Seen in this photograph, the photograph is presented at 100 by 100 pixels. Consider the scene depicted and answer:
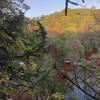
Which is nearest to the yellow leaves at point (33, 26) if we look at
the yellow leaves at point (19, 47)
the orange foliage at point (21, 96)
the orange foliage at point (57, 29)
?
the yellow leaves at point (19, 47)

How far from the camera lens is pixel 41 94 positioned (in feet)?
64.9

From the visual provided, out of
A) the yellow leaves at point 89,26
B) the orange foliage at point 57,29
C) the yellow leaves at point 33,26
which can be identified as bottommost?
the orange foliage at point 57,29

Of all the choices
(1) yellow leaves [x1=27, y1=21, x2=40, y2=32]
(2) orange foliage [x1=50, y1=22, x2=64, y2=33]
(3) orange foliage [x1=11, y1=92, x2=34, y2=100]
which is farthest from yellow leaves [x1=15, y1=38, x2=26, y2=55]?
(2) orange foliage [x1=50, y1=22, x2=64, y2=33]

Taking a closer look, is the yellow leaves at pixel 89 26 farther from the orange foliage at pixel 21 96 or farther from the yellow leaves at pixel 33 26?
the yellow leaves at pixel 33 26

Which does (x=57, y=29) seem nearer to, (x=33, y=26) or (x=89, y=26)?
(x=89, y=26)

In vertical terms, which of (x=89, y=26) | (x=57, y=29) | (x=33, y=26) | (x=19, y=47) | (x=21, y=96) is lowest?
(x=21, y=96)

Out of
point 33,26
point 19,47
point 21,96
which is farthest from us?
point 21,96

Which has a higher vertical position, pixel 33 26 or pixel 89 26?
pixel 33 26

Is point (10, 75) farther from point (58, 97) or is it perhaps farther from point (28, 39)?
point (58, 97)

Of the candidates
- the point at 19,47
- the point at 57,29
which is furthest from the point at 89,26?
the point at 19,47

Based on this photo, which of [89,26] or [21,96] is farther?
[89,26]

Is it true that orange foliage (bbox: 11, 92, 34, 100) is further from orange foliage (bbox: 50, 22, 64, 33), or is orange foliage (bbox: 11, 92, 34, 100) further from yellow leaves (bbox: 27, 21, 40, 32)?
orange foliage (bbox: 50, 22, 64, 33)

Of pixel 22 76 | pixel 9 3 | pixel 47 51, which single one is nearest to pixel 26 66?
pixel 22 76

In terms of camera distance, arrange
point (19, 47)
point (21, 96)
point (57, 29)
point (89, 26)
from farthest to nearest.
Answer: point (57, 29) → point (89, 26) → point (21, 96) → point (19, 47)
